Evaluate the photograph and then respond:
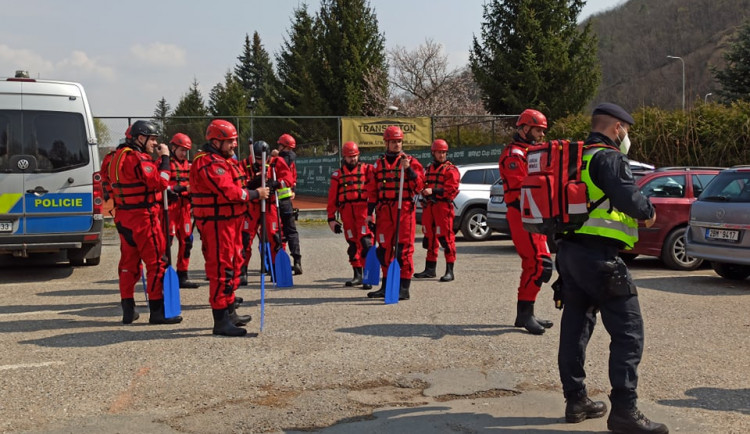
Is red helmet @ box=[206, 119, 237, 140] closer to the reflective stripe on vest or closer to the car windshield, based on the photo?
the reflective stripe on vest

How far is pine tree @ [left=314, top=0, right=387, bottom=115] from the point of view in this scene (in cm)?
3981

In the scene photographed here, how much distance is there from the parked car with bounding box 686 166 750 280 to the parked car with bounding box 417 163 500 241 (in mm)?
6053

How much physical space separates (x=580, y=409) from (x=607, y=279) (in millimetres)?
854

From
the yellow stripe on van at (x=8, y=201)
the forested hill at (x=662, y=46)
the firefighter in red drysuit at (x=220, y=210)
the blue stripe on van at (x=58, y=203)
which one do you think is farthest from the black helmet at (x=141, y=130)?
the forested hill at (x=662, y=46)

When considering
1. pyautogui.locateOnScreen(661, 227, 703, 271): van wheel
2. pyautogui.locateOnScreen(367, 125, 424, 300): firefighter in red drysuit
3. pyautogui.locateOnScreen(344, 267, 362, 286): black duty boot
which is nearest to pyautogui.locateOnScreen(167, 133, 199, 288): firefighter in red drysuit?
pyautogui.locateOnScreen(344, 267, 362, 286): black duty boot

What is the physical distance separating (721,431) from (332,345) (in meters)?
3.20

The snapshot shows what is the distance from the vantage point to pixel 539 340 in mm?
6531

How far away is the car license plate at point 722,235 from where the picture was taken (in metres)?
9.23

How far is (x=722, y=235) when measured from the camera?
940cm

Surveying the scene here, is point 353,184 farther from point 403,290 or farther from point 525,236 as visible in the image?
point 525,236

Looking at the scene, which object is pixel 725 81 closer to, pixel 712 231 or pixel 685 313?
pixel 712 231

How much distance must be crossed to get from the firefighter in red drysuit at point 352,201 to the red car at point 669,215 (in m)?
4.19

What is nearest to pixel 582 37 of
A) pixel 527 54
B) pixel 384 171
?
pixel 527 54

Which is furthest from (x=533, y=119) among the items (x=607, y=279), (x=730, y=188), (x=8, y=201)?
(x=8, y=201)
